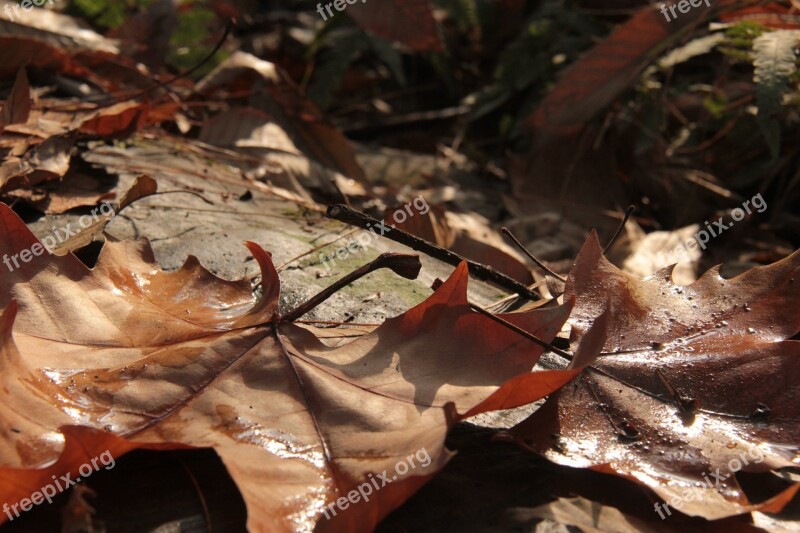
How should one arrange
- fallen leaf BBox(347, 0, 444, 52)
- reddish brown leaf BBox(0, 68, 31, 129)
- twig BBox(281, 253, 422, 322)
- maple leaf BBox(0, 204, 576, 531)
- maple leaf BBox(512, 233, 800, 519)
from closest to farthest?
maple leaf BBox(0, 204, 576, 531) → maple leaf BBox(512, 233, 800, 519) → twig BBox(281, 253, 422, 322) → reddish brown leaf BBox(0, 68, 31, 129) → fallen leaf BBox(347, 0, 444, 52)

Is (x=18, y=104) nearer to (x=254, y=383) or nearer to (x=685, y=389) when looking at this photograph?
(x=254, y=383)

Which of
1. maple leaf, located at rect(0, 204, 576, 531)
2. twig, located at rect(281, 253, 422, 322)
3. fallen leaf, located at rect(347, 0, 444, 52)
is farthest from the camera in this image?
fallen leaf, located at rect(347, 0, 444, 52)

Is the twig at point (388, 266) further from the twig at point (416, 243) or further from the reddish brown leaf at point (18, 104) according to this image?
the reddish brown leaf at point (18, 104)

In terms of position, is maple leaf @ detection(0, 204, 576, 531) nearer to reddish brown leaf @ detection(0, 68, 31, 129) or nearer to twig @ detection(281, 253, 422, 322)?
twig @ detection(281, 253, 422, 322)

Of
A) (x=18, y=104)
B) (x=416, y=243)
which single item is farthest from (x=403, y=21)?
(x=416, y=243)

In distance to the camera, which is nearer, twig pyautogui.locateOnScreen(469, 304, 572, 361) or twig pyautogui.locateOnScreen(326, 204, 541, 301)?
twig pyautogui.locateOnScreen(469, 304, 572, 361)

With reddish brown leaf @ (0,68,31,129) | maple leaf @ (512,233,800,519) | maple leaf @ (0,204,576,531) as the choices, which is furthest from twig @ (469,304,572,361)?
reddish brown leaf @ (0,68,31,129)

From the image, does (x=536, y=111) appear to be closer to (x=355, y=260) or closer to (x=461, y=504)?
(x=355, y=260)
